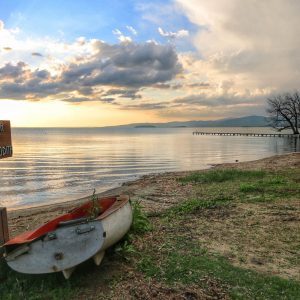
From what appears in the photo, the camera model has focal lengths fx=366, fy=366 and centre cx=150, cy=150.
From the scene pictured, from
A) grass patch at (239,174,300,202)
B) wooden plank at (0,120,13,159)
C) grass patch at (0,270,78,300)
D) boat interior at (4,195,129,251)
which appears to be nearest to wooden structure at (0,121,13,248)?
wooden plank at (0,120,13,159)

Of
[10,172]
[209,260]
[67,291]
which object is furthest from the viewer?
[10,172]

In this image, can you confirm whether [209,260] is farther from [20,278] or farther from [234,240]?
[20,278]

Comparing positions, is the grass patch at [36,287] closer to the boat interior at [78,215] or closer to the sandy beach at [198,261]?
the sandy beach at [198,261]

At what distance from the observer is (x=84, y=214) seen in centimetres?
795

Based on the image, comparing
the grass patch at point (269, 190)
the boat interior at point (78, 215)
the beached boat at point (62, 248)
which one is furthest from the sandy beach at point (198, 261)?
the grass patch at point (269, 190)

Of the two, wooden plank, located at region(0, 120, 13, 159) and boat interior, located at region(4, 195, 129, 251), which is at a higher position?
wooden plank, located at region(0, 120, 13, 159)

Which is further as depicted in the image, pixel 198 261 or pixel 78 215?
pixel 78 215

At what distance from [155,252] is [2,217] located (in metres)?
3.07

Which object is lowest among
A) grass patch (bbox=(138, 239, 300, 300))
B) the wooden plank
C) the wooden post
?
grass patch (bbox=(138, 239, 300, 300))

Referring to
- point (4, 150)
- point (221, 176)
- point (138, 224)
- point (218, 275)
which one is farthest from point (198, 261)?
point (221, 176)

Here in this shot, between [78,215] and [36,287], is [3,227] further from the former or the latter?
[36,287]

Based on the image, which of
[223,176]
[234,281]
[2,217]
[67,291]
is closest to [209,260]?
[234,281]

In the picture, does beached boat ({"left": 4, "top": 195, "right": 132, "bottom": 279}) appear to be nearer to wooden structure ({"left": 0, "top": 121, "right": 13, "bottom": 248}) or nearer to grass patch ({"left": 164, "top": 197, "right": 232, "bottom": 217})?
wooden structure ({"left": 0, "top": 121, "right": 13, "bottom": 248})

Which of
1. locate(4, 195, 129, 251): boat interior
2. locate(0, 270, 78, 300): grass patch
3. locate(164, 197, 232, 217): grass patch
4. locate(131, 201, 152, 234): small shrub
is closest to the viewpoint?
locate(0, 270, 78, 300): grass patch
